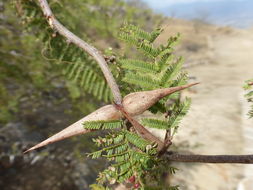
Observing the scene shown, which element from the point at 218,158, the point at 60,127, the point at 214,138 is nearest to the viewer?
the point at 218,158

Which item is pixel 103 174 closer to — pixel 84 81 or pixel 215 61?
pixel 84 81

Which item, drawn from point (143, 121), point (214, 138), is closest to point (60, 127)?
point (214, 138)

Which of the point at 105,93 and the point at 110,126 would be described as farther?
the point at 105,93

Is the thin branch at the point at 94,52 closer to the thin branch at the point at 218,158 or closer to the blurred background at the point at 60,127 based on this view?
the thin branch at the point at 218,158

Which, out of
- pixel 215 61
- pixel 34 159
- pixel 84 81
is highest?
pixel 215 61

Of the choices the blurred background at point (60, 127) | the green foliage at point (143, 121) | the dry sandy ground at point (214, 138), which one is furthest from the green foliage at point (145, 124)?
the blurred background at point (60, 127)

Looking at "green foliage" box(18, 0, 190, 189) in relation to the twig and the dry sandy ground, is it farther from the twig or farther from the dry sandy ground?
the dry sandy ground

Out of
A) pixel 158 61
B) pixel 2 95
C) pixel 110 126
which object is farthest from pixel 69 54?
pixel 2 95

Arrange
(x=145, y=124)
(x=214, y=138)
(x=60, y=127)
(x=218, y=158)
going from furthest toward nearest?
(x=60, y=127)
(x=214, y=138)
(x=145, y=124)
(x=218, y=158)

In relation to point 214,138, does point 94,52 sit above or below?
above

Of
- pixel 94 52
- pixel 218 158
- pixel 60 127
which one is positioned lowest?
pixel 60 127

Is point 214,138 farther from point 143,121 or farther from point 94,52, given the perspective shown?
point 94,52
